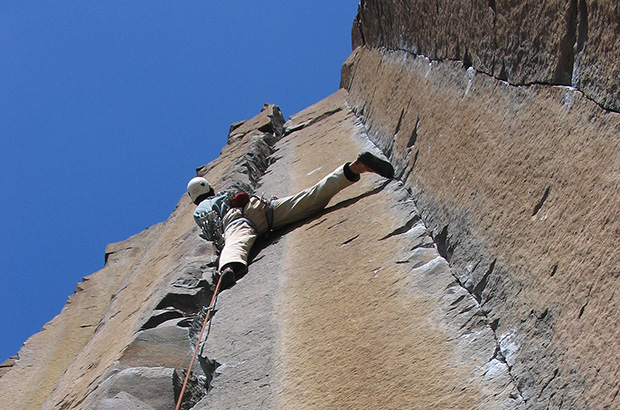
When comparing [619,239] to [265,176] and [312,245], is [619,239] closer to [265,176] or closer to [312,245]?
[312,245]

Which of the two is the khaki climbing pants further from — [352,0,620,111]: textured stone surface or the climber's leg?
[352,0,620,111]: textured stone surface

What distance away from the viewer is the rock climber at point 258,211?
470 cm

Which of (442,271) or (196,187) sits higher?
(196,187)

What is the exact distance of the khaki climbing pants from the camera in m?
4.83

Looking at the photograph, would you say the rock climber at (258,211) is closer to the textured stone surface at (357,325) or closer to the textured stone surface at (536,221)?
the textured stone surface at (357,325)

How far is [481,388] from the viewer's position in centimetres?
225

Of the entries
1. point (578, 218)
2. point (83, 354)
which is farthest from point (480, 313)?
point (83, 354)

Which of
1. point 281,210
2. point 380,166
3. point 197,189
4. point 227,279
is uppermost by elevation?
point 197,189

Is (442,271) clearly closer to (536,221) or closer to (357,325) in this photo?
(357,325)

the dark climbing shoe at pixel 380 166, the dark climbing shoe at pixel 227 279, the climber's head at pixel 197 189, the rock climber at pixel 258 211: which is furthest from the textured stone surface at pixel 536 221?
the climber's head at pixel 197 189

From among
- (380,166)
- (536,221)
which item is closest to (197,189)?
(380,166)

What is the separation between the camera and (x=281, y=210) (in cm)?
501

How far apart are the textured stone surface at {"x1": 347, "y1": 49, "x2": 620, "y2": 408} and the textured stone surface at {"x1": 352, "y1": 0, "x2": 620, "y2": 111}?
2.7 inches

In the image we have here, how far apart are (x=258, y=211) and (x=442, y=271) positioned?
2.20 metres
